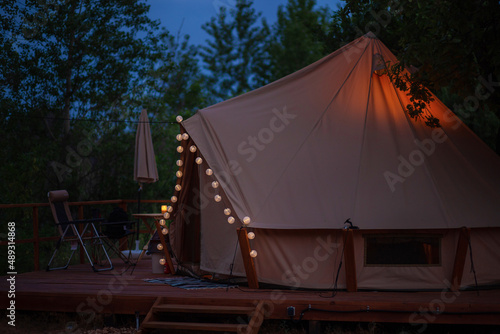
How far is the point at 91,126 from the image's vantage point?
1205cm

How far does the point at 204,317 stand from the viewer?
552 cm

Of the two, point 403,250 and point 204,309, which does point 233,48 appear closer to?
point 403,250

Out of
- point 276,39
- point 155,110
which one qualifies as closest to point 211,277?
point 155,110

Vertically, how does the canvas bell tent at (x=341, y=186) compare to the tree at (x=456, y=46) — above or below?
below

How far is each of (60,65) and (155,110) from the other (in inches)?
109

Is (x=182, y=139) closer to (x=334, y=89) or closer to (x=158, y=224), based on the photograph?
(x=158, y=224)

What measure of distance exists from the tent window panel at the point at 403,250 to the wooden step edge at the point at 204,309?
1428 mm

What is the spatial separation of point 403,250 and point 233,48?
23.3m

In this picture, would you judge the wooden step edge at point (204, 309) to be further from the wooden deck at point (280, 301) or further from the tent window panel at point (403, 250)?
the tent window panel at point (403, 250)

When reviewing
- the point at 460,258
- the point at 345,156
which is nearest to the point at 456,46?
the point at 345,156

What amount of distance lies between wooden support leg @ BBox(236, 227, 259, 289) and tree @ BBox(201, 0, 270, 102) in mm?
21774

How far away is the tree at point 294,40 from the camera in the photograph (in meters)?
25.1

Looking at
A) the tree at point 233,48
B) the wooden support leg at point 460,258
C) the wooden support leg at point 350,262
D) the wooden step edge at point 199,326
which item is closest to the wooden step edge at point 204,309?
the wooden step edge at point 199,326

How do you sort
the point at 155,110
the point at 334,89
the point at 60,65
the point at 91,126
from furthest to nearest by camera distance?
the point at 155,110 < the point at 91,126 < the point at 60,65 < the point at 334,89
